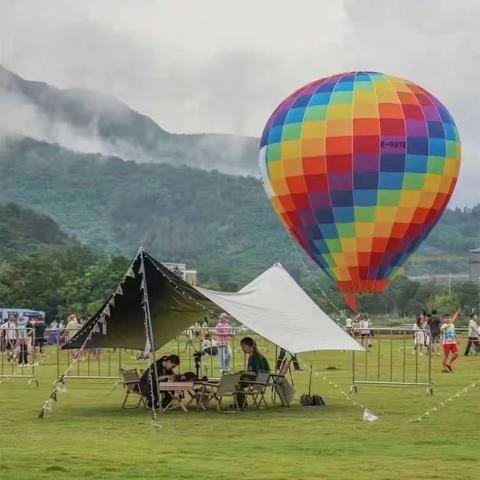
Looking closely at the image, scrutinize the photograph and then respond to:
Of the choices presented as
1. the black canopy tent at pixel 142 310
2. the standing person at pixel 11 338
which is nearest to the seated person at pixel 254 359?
the black canopy tent at pixel 142 310

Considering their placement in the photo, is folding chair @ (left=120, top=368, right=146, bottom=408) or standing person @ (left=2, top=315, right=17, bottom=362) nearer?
folding chair @ (left=120, top=368, right=146, bottom=408)

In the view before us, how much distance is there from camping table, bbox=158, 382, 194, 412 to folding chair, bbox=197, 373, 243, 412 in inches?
11.7

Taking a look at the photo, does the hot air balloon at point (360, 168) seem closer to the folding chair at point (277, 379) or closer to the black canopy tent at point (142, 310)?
the black canopy tent at point (142, 310)

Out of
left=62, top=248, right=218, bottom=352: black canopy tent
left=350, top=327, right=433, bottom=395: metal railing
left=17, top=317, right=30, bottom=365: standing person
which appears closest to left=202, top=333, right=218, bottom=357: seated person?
left=350, top=327, right=433, bottom=395: metal railing

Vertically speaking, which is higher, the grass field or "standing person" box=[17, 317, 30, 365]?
"standing person" box=[17, 317, 30, 365]

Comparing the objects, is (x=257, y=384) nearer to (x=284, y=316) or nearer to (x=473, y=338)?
(x=284, y=316)

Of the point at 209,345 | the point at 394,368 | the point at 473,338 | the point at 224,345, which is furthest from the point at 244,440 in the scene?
the point at 473,338

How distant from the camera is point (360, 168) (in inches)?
1873

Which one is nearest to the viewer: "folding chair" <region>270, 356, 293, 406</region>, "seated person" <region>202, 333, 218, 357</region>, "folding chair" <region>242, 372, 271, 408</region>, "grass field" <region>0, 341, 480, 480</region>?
"grass field" <region>0, 341, 480, 480</region>

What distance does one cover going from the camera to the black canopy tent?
23266 millimetres

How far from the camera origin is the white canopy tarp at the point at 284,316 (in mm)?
23203

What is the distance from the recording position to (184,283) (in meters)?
23.6

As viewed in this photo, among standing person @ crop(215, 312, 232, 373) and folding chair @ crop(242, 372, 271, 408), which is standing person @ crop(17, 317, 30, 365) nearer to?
standing person @ crop(215, 312, 232, 373)

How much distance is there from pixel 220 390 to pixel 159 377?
122cm
